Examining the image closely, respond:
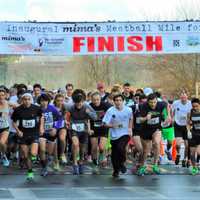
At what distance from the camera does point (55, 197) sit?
33.7 ft

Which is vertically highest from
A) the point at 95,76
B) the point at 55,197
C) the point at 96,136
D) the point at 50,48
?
the point at 95,76

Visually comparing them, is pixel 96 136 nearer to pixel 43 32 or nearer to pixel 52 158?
pixel 52 158

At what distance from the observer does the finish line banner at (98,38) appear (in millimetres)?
16984

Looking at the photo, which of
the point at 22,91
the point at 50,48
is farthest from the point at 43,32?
the point at 22,91

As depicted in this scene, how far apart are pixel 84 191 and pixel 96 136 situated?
10.4ft

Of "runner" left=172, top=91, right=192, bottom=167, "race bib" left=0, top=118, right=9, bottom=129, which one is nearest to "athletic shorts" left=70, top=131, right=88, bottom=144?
"race bib" left=0, top=118, right=9, bottom=129

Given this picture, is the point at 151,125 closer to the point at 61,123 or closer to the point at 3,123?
the point at 61,123

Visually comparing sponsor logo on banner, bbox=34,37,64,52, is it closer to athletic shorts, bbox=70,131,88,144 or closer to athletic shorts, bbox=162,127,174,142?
athletic shorts, bbox=162,127,174,142

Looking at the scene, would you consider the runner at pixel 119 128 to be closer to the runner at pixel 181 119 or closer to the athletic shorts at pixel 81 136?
the athletic shorts at pixel 81 136

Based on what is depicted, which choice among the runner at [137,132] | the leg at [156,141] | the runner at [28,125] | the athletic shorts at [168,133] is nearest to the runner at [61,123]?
the runner at [28,125]

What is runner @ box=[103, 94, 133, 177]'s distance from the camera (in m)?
13.1

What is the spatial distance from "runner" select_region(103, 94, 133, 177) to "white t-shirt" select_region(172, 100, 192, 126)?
2880 mm

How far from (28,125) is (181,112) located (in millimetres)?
4584

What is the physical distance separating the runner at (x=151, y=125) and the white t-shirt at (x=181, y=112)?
2.18m
